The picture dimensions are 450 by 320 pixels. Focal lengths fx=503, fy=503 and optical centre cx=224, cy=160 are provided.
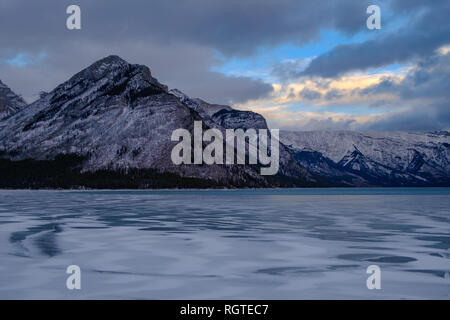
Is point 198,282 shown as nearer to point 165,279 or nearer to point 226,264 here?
point 165,279

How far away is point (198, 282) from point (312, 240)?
1761 centimetres

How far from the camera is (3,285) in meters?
22.7

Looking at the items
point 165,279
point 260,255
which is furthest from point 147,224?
point 165,279

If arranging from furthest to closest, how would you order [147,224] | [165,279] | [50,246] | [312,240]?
[147,224]
[312,240]
[50,246]
[165,279]

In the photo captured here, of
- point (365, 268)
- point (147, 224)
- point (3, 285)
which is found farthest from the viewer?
point (147, 224)

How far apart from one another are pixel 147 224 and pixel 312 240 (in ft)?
70.8

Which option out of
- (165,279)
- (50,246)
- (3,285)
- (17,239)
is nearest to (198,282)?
(165,279)
